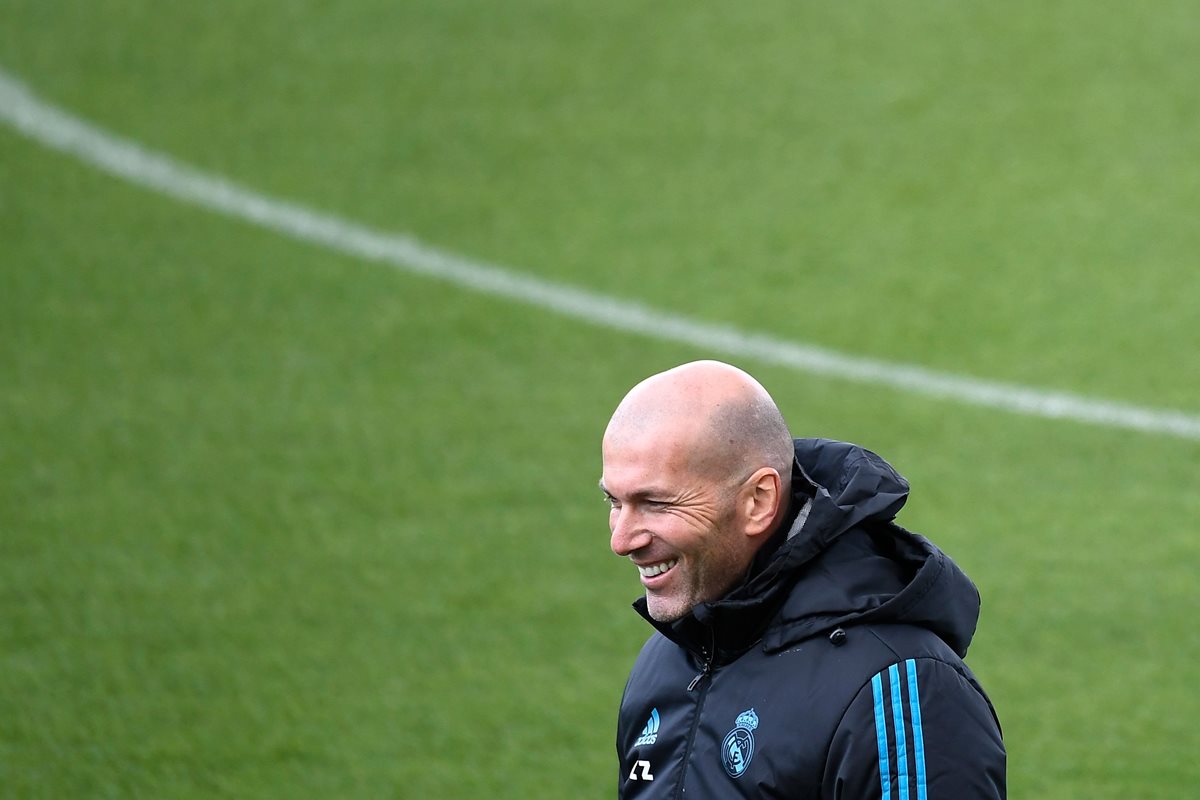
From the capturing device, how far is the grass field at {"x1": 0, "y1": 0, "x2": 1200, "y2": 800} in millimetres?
4945

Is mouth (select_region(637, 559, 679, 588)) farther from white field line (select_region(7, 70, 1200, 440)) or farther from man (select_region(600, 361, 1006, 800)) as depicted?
white field line (select_region(7, 70, 1200, 440))

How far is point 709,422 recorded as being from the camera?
8.06ft

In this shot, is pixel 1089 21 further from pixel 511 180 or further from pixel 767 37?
pixel 511 180

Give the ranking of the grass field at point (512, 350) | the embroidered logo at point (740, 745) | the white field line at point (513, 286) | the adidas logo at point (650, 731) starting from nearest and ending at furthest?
the embroidered logo at point (740, 745)
the adidas logo at point (650, 731)
the grass field at point (512, 350)
the white field line at point (513, 286)

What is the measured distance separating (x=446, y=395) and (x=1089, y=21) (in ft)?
15.7

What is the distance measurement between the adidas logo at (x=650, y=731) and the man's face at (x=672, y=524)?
193 millimetres

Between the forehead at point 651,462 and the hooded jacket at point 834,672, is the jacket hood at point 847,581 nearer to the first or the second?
the hooded jacket at point 834,672

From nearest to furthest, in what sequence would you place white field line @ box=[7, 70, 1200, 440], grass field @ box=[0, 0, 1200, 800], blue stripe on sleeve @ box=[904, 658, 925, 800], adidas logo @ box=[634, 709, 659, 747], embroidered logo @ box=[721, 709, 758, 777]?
blue stripe on sleeve @ box=[904, 658, 925, 800]
embroidered logo @ box=[721, 709, 758, 777]
adidas logo @ box=[634, 709, 659, 747]
grass field @ box=[0, 0, 1200, 800]
white field line @ box=[7, 70, 1200, 440]

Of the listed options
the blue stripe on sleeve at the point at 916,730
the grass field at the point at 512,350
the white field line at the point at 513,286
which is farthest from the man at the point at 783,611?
the white field line at the point at 513,286

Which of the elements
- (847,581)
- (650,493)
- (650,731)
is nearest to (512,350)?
(650,731)

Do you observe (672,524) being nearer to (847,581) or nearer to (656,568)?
(656,568)

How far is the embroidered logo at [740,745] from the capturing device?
7.85 feet

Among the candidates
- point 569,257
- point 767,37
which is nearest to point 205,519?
point 569,257

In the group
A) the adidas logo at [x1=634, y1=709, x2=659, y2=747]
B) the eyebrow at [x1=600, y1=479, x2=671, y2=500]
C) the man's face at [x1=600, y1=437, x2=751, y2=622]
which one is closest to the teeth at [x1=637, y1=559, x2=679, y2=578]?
the man's face at [x1=600, y1=437, x2=751, y2=622]
